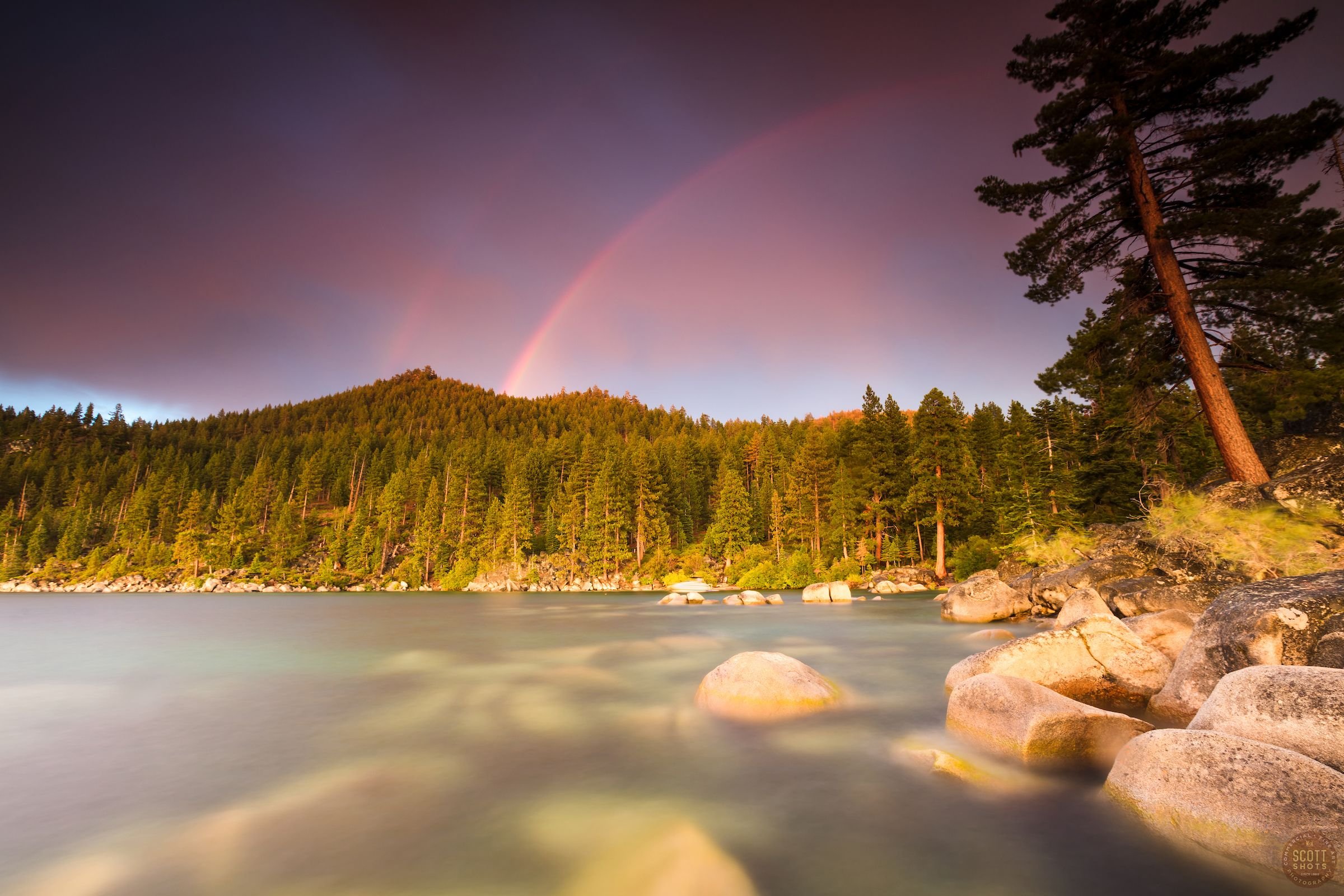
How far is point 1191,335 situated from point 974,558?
98.8 ft

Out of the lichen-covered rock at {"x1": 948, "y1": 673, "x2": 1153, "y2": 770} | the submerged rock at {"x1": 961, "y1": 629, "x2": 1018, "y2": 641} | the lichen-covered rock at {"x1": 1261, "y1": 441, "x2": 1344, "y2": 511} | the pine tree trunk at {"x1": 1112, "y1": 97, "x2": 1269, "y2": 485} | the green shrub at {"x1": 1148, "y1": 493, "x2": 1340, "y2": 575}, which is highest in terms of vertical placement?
the pine tree trunk at {"x1": 1112, "y1": 97, "x2": 1269, "y2": 485}

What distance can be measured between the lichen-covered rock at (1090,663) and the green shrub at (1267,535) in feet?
16.1

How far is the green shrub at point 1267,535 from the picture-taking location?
10148mm

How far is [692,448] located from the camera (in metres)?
86.1

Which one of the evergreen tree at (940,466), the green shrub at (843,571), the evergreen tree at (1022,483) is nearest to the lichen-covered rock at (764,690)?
the evergreen tree at (1022,483)

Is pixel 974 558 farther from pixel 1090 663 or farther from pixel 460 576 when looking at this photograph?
pixel 460 576

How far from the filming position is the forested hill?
141 ft

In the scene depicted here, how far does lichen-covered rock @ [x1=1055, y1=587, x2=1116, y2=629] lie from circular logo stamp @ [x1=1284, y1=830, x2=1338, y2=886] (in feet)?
30.4

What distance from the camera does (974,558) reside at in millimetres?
39406

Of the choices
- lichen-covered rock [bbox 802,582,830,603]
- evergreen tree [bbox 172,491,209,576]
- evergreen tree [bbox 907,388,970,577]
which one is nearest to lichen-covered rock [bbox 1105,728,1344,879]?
lichen-covered rock [bbox 802,582,830,603]

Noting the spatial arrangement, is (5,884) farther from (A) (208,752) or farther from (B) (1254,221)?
(B) (1254,221)

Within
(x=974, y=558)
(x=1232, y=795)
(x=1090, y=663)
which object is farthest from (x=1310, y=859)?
(x=974, y=558)

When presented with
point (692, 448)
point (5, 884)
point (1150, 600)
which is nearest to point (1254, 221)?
point (1150, 600)

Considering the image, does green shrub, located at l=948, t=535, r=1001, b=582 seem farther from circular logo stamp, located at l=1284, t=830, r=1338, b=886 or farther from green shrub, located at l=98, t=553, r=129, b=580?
green shrub, located at l=98, t=553, r=129, b=580
